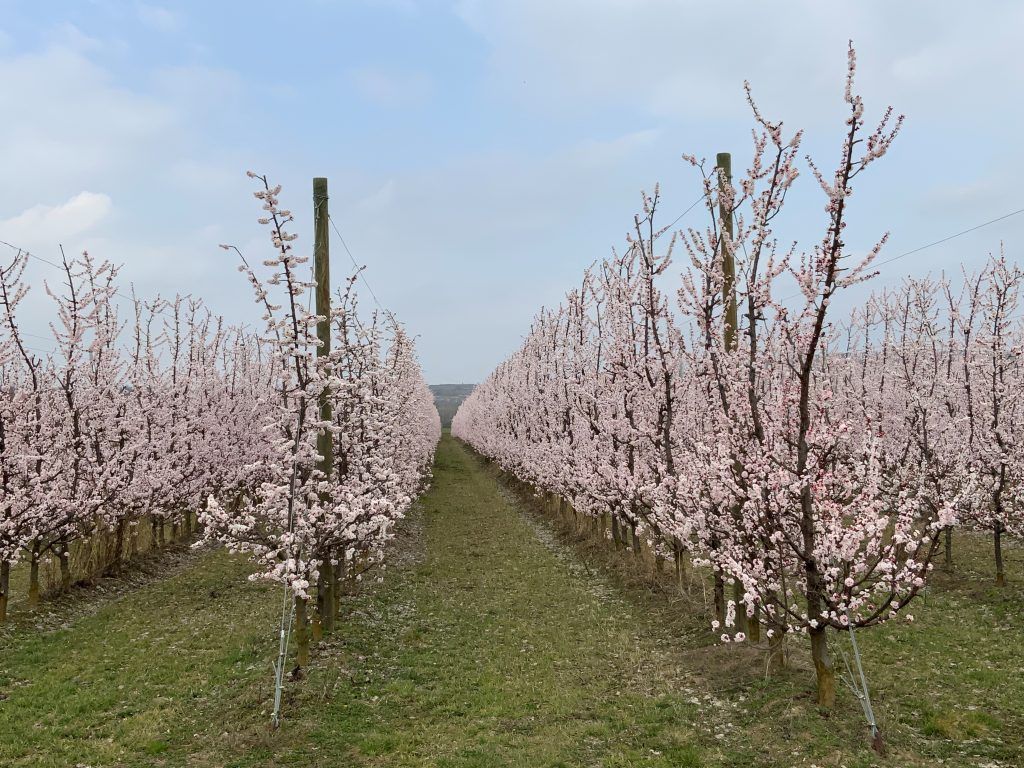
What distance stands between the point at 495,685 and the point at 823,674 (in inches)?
196

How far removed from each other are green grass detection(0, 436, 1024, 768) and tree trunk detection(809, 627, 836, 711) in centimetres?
25

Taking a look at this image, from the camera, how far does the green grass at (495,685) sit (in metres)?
8.16

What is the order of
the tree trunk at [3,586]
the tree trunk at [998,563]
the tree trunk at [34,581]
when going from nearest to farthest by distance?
the tree trunk at [3,586]
the tree trunk at [998,563]
the tree trunk at [34,581]

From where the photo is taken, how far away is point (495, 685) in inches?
409

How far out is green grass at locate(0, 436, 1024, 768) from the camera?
26.8 ft

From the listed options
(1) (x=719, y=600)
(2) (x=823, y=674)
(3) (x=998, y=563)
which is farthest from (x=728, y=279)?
(3) (x=998, y=563)

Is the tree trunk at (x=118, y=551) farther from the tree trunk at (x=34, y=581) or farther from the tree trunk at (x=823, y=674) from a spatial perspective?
the tree trunk at (x=823, y=674)

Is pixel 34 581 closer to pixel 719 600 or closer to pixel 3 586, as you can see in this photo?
pixel 3 586

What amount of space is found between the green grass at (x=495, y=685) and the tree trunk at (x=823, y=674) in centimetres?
25

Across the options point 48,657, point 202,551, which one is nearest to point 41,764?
point 48,657

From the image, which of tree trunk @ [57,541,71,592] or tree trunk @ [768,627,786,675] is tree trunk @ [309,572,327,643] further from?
tree trunk @ [57,541,71,592]

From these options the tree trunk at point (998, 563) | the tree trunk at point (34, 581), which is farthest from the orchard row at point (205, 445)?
the tree trunk at point (998, 563)

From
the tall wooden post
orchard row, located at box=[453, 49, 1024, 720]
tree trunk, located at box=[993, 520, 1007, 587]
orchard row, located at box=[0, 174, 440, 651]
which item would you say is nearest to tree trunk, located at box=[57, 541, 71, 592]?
orchard row, located at box=[0, 174, 440, 651]

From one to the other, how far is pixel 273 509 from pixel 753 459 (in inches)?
288
